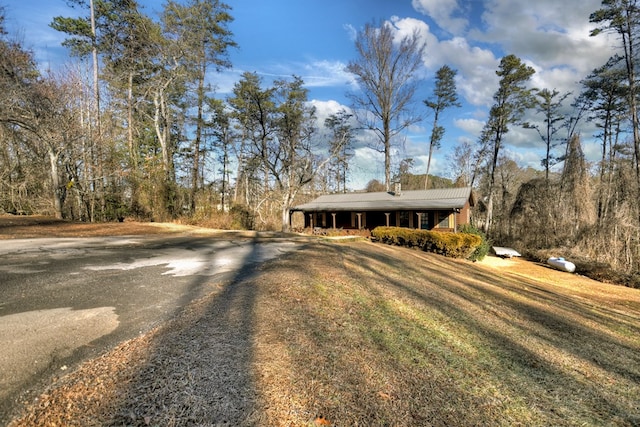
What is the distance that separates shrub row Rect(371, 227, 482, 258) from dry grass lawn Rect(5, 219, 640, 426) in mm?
8902

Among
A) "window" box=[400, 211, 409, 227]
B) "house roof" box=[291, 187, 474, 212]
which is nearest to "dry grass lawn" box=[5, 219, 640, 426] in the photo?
"house roof" box=[291, 187, 474, 212]

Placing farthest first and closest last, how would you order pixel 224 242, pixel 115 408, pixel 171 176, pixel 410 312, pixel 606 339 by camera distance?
1. pixel 171 176
2. pixel 224 242
3. pixel 606 339
4. pixel 410 312
5. pixel 115 408

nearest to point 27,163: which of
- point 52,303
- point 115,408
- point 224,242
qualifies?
point 224,242

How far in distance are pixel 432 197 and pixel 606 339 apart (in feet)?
55.7

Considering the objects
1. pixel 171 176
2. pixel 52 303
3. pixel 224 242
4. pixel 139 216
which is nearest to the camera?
pixel 52 303

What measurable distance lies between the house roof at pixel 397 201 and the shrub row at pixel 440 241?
14.8ft

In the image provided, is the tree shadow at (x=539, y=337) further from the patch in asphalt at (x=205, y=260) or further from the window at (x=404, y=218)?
the window at (x=404, y=218)

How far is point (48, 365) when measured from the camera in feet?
8.05

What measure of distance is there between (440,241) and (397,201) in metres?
8.12

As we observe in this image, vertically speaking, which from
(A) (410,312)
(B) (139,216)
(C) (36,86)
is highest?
(C) (36,86)

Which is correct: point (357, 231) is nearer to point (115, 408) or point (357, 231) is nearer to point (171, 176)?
point (171, 176)

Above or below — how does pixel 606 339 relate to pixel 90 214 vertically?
below

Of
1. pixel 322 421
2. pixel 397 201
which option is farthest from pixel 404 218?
pixel 322 421

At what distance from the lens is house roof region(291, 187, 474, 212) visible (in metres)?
19.8
